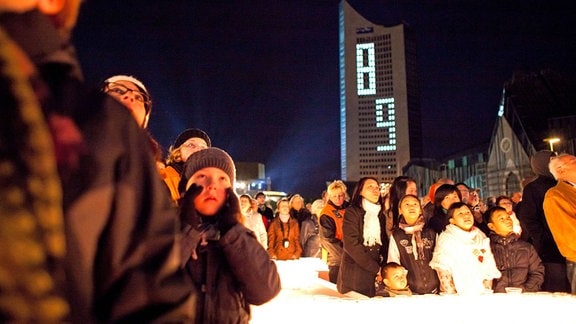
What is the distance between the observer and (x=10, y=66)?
2.16 ft

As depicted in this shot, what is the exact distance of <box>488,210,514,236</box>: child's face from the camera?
15.8 ft

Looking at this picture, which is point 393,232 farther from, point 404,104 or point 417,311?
point 404,104

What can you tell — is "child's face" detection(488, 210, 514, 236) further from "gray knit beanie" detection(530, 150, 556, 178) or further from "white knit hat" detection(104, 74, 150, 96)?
"white knit hat" detection(104, 74, 150, 96)

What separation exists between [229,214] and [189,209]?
17cm

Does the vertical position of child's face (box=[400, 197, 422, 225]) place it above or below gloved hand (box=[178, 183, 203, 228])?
below

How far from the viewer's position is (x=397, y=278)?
14.6 feet

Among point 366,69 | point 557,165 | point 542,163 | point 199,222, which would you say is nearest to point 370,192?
point 557,165

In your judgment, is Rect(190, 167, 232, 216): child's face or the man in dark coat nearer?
Rect(190, 167, 232, 216): child's face

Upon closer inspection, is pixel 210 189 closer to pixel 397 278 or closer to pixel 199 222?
pixel 199 222

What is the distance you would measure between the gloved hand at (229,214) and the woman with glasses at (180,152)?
0.58 meters

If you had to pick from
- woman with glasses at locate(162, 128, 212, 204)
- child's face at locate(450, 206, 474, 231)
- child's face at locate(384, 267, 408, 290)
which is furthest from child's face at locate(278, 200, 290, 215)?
woman with glasses at locate(162, 128, 212, 204)

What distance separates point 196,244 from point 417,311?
1.60m

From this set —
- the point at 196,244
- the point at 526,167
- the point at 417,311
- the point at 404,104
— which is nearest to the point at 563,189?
the point at 417,311

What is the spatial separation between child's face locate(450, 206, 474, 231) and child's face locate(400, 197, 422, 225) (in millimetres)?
365
